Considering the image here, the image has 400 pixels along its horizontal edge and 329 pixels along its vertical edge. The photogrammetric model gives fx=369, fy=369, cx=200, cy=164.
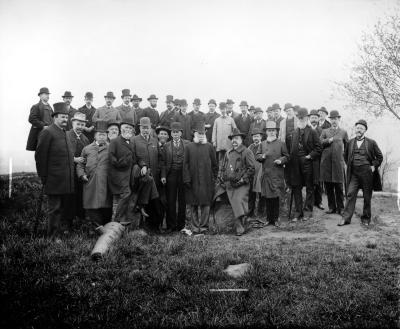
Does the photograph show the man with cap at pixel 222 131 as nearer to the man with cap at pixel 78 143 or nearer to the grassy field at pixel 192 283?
the man with cap at pixel 78 143

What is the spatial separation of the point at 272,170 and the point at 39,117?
6121 millimetres

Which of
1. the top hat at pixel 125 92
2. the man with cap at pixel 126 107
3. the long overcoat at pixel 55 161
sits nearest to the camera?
the long overcoat at pixel 55 161

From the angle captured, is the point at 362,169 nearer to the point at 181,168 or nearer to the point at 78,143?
the point at 181,168

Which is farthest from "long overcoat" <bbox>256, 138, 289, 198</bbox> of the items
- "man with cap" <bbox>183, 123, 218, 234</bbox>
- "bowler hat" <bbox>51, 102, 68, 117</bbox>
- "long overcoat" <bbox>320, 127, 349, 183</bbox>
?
"bowler hat" <bbox>51, 102, 68, 117</bbox>

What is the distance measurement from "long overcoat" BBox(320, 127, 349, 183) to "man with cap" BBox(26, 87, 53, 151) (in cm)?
720

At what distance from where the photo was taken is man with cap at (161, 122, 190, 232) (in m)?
8.83

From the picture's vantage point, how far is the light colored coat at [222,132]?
11523mm

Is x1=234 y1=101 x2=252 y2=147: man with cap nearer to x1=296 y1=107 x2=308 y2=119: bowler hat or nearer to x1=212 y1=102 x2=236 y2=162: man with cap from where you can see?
x1=212 y1=102 x2=236 y2=162: man with cap

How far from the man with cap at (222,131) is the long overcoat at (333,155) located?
117 inches

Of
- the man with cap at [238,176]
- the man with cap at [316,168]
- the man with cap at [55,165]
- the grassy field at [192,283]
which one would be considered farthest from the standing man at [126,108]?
the man with cap at [316,168]

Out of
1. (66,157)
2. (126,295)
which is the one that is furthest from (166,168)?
(126,295)

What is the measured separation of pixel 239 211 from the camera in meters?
8.65

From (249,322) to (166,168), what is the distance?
5509 mm

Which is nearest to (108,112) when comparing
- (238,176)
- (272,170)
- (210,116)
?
(210,116)
